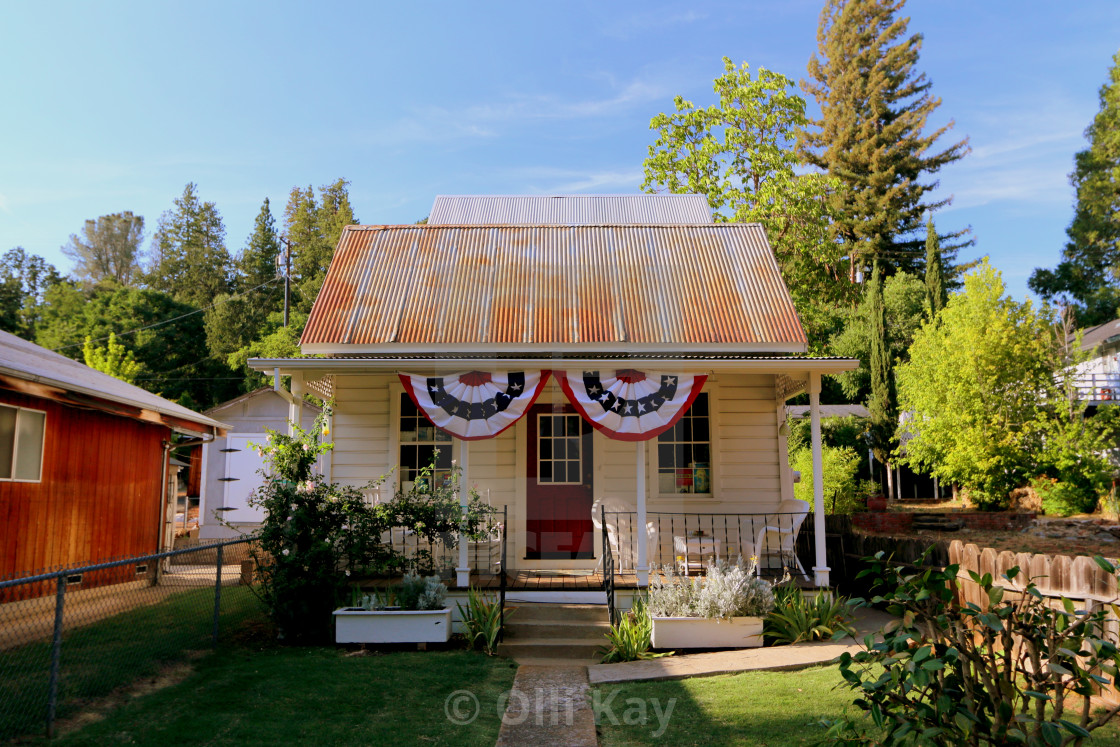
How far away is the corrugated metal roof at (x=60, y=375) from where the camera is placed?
8628 millimetres

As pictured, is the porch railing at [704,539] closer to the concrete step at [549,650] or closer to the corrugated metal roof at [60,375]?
the concrete step at [549,650]

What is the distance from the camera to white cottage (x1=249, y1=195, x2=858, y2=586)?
910 centimetres

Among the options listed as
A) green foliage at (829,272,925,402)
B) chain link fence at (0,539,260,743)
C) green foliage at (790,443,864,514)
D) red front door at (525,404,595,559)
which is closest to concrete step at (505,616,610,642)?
red front door at (525,404,595,559)

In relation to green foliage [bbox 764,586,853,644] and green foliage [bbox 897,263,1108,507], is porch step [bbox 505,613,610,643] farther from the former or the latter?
green foliage [bbox 897,263,1108,507]

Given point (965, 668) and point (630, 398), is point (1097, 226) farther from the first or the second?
point (965, 668)

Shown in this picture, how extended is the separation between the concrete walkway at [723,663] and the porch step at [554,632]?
53cm

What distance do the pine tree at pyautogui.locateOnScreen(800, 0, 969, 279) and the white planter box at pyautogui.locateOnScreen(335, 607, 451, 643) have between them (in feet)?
103

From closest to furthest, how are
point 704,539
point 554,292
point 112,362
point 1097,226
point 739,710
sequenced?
point 739,710 → point 704,539 → point 554,292 → point 112,362 → point 1097,226

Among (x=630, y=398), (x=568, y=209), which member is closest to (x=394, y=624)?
(x=630, y=398)

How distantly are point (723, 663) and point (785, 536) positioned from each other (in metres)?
2.80

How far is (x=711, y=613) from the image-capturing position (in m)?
8.02

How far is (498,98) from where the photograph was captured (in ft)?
56.7

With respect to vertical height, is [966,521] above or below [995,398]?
below

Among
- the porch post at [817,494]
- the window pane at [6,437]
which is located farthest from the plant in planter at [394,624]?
the window pane at [6,437]
